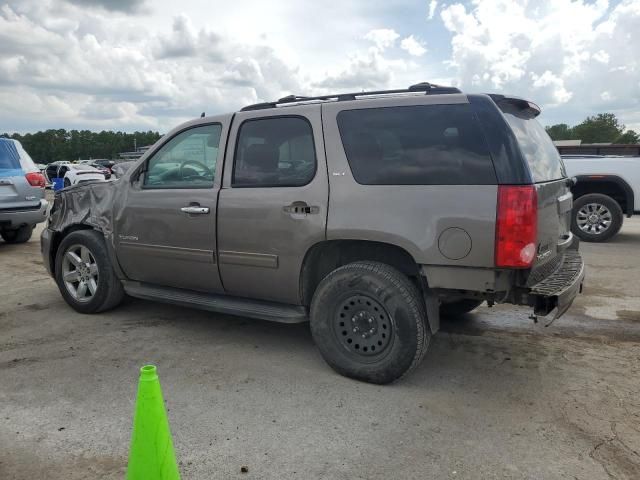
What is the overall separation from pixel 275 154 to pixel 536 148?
73.4 inches

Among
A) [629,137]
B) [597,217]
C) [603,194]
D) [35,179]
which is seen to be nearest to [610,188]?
[603,194]

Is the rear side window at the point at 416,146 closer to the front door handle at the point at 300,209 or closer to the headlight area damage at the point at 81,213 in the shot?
the front door handle at the point at 300,209

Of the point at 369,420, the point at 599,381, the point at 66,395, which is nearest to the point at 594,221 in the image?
the point at 599,381

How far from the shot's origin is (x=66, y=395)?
3484mm

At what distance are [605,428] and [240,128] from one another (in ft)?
10.5

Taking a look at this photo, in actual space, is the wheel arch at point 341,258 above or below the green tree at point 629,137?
below

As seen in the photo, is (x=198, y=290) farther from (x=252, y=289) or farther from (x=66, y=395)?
(x=66, y=395)

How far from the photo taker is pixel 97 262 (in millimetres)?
4992

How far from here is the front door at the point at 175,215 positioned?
427cm

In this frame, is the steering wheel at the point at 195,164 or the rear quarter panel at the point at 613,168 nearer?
the steering wheel at the point at 195,164

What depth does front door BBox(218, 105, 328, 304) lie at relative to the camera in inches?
149

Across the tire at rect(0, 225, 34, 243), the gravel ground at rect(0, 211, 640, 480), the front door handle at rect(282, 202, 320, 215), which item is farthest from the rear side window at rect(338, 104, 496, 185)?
the tire at rect(0, 225, 34, 243)

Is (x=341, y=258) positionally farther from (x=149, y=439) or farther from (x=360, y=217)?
(x=149, y=439)

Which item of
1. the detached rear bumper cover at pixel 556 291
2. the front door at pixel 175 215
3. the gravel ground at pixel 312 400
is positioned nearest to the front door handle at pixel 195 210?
the front door at pixel 175 215
